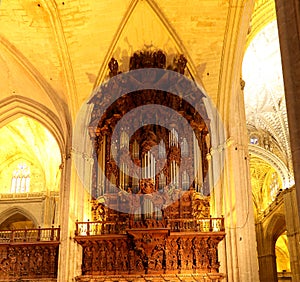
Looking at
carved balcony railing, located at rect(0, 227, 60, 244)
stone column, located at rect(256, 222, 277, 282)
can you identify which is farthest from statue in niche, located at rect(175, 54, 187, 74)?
stone column, located at rect(256, 222, 277, 282)

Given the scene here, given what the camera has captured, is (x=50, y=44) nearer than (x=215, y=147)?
No

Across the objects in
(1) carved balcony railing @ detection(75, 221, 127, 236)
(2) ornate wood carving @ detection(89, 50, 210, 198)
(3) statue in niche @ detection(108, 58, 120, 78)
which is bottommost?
(1) carved balcony railing @ detection(75, 221, 127, 236)

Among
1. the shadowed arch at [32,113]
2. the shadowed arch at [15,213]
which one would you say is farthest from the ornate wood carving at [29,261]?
the shadowed arch at [15,213]

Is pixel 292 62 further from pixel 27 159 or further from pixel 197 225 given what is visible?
pixel 27 159

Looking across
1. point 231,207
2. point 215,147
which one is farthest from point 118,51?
point 231,207

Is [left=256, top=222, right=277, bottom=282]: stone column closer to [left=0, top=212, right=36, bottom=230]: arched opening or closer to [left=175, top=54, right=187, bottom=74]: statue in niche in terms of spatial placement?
[left=0, top=212, right=36, bottom=230]: arched opening

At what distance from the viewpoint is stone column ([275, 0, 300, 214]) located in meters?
6.29

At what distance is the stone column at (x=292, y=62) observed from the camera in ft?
20.6

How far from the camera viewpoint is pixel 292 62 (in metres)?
6.50

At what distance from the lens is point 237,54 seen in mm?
15898

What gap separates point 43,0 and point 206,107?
22.6ft

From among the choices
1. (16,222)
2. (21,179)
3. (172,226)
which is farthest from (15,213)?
(172,226)

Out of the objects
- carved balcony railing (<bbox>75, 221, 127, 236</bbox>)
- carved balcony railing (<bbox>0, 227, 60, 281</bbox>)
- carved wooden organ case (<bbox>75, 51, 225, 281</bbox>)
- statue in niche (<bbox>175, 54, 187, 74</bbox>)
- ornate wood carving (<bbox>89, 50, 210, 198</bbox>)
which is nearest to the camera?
carved wooden organ case (<bbox>75, 51, 225, 281</bbox>)

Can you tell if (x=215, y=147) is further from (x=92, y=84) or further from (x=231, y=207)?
(x=92, y=84)
